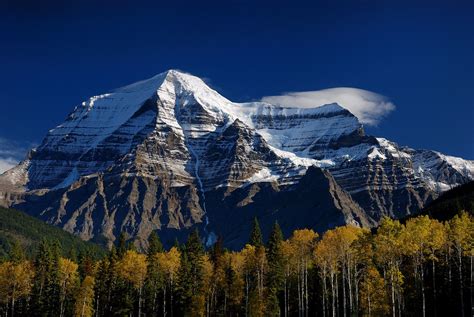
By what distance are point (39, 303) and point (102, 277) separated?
12.5 m

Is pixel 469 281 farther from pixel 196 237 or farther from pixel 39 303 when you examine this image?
pixel 39 303

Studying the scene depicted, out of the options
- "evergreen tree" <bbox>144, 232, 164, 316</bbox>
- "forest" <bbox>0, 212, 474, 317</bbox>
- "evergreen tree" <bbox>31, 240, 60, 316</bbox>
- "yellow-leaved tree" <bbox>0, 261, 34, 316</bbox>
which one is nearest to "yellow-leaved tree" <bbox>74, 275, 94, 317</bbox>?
"forest" <bbox>0, 212, 474, 317</bbox>

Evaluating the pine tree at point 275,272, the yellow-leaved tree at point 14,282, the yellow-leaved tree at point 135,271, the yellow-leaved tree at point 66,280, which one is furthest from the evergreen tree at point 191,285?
the yellow-leaved tree at point 14,282

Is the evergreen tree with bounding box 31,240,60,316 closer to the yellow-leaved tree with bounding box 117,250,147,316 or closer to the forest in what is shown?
the forest

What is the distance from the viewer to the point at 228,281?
139 m

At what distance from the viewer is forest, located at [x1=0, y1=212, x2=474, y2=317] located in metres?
115

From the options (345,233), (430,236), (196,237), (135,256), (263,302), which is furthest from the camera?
(196,237)

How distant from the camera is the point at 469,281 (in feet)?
357

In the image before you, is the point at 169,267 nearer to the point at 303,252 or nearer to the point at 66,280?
the point at 66,280

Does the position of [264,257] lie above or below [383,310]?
above

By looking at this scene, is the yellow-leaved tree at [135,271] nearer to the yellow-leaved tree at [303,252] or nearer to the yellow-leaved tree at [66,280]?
the yellow-leaved tree at [66,280]

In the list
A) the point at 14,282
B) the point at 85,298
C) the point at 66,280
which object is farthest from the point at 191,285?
the point at 14,282

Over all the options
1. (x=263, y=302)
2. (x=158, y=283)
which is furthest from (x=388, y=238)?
(x=158, y=283)

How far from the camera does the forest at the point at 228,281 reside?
115 meters
